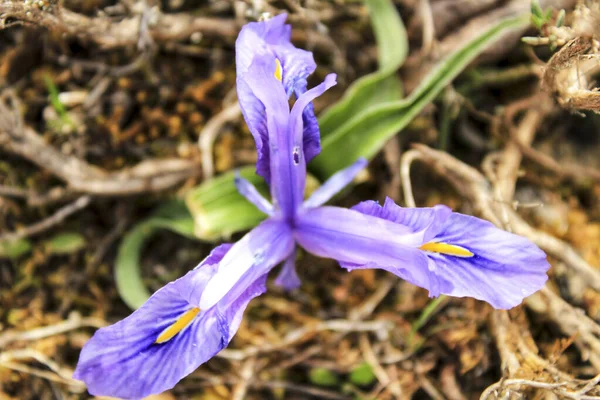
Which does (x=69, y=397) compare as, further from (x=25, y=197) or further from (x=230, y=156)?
(x=230, y=156)

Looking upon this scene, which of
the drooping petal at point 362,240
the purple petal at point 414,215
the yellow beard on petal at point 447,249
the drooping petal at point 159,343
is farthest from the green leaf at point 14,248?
the yellow beard on petal at point 447,249

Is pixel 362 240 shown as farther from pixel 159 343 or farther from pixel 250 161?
pixel 250 161

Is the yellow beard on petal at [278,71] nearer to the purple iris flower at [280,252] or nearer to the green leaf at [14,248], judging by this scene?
the purple iris flower at [280,252]

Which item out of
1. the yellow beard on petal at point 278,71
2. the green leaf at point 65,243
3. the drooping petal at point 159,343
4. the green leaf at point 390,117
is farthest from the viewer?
the green leaf at point 65,243

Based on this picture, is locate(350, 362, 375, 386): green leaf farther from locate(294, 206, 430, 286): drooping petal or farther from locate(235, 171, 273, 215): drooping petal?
locate(235, 171, 273, 215): drooping petal

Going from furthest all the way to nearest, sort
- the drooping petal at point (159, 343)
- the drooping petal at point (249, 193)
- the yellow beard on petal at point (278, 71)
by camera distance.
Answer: the drooping petal at point (249, 193) → the yellow beard on petal at point (278, 71) → the drooping petal at point (159, 343)

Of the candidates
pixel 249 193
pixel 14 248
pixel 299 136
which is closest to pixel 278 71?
pixel 299 136
